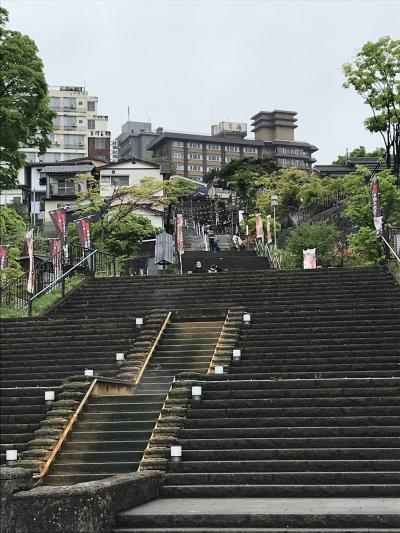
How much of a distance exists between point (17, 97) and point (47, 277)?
24.1ft

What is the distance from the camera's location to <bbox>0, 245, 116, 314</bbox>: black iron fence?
2820cm

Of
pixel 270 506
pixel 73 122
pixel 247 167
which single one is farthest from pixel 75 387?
pixel 73 122

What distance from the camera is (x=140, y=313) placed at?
24.2 metres

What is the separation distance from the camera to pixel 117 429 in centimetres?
1475

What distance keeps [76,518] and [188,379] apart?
710 centimetres

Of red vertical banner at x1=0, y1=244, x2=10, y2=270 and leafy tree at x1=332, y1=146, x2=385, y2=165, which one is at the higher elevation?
leafy tree at x1=332, y1=146, x2=385, y2=165

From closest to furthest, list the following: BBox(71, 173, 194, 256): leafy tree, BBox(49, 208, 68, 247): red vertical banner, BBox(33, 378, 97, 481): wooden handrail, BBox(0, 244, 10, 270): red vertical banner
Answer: BBox(33, 378, 97, 481): wooden handrail
BBox(0, 244, 10, 270): red vertical banner
BBox(49, 208, 68, 247): red vertical banner
BBox(71, 173, 194, 256): leafy tree

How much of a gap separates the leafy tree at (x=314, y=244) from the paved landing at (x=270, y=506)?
3442cm

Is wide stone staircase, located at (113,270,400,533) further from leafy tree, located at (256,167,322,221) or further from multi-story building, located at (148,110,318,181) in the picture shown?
multi-story building, located at (148,110,318,181)

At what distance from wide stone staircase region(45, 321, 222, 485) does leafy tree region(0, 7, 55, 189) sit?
1444 cm

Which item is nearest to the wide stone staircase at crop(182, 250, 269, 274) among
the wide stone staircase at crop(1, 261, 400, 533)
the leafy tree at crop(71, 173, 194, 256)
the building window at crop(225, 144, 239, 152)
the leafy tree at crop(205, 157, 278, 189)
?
the leafy tree at crop(71, 173, 194, 256)

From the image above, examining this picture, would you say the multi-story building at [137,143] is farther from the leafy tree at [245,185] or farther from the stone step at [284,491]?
the stone step at [284,491]

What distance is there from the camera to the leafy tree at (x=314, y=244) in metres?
45.5

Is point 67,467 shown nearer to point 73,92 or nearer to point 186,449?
point 186,449
